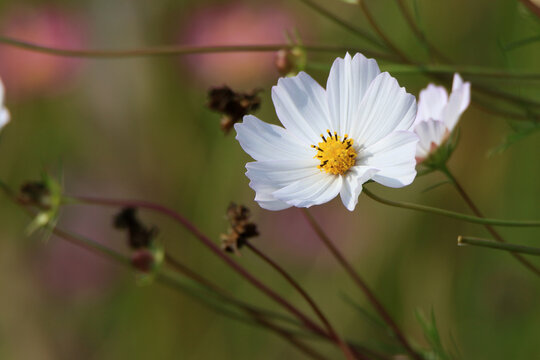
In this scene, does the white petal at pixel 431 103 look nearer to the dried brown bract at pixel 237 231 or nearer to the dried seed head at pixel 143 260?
the dried brown bract at pixel 237 231

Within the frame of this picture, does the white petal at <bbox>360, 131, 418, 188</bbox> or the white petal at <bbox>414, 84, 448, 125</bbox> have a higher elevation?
the white petal at <bbox>414, 84, 448, 125</bbox>

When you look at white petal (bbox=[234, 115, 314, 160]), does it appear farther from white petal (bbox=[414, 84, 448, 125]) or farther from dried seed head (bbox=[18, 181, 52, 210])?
dried seed head (bbox=[18, 181, 52, 210])

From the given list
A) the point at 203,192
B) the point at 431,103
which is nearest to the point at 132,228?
the point at 431,103

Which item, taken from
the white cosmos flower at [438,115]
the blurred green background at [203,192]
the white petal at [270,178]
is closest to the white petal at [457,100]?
the white cosmos flower at [438,115]

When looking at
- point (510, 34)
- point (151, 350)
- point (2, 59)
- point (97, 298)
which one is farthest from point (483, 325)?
point (2, 59)

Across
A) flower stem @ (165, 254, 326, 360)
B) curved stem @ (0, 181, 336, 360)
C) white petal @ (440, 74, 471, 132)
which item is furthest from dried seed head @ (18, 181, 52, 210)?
white petal @ (440, 74, 471, 132)

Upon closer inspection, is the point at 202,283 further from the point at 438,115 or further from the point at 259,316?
the point at 438,115
